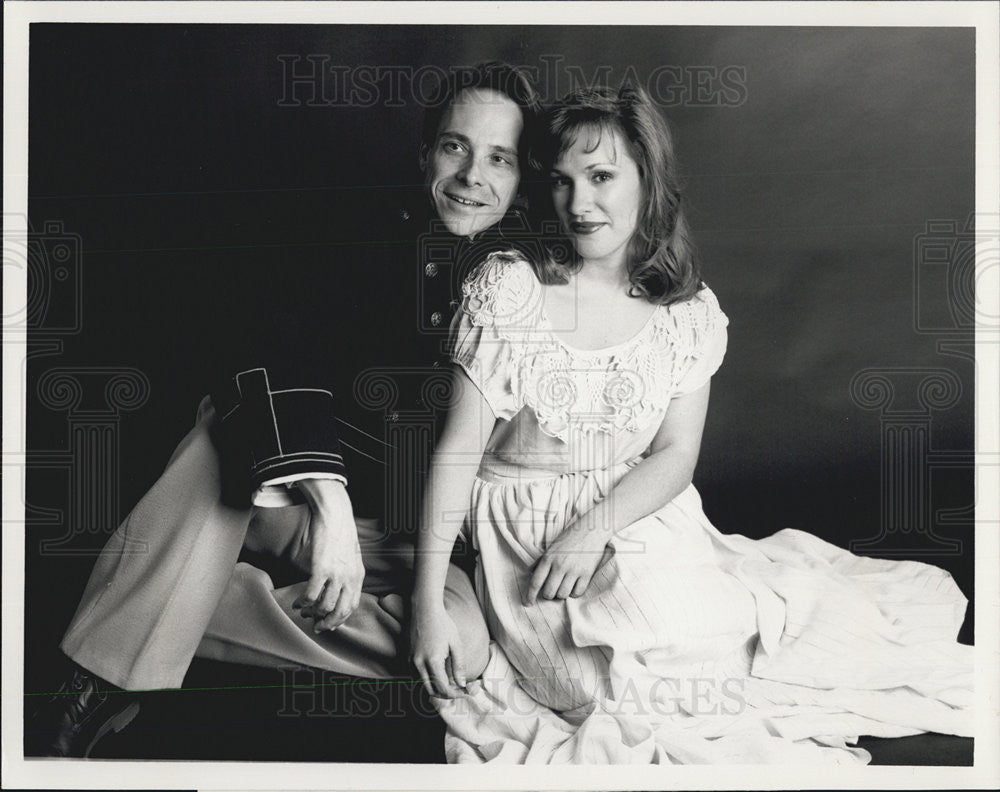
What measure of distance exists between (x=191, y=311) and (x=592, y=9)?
39.8 inches

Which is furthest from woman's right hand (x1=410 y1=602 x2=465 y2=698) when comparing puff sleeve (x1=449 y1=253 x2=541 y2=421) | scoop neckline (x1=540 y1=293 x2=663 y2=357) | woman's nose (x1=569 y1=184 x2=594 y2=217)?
woman's nose (x1=569 y1=184 x2=594 y2=217)

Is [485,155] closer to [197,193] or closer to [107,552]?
[197,193]

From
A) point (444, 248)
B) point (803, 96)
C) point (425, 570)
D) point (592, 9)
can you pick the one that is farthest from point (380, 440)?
point (803, 96)

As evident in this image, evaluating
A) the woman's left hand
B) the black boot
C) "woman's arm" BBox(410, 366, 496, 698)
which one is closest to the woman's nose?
"woman's arm" BBox(410, 366, 496, 698)

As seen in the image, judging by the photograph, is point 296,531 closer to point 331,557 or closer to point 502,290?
point 331,557

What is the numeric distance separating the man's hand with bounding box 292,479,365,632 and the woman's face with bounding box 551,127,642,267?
0.66m

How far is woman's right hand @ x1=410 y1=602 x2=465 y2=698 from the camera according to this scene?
5.57ft

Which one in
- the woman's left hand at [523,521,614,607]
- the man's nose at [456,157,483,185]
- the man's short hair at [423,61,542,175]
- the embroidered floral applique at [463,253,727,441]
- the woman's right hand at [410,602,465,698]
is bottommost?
the woman's right hand at [410,602,465,698]

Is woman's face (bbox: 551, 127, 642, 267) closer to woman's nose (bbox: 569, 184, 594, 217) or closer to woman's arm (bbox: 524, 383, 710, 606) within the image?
woman's nose (bbox: 569, 184, 594, 217)

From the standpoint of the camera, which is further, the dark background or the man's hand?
the dark background

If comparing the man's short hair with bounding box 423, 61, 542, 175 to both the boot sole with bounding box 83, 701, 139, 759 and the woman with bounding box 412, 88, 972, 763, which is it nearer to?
the woman with bounding box 412, 88, 972, 763

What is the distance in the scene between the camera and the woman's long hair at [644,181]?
1710 mm

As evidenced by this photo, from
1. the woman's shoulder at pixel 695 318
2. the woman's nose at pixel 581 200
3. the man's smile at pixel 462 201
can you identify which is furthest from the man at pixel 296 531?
the woman's shoulder at pixel 695 318

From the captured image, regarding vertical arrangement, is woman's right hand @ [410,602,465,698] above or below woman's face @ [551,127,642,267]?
below
